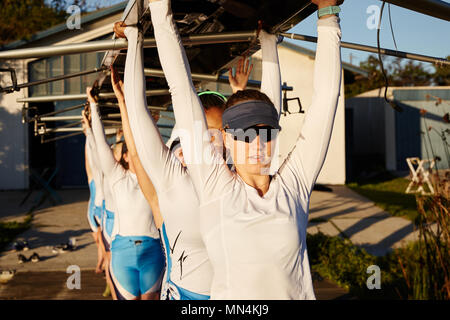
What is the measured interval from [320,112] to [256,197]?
0.43m

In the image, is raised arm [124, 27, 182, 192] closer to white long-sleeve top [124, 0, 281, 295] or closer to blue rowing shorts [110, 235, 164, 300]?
white long-sleeve top [124, 0, 281, 295]

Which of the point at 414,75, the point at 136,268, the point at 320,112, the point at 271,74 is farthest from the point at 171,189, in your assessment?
the point at 414,75

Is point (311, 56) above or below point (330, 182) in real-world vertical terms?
above

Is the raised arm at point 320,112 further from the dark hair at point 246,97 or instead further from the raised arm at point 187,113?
the raised arm at point 187,113

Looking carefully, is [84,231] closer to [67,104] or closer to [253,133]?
[67,104]

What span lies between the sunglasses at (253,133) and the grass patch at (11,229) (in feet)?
26.4

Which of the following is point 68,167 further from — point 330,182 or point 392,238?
point 392,238

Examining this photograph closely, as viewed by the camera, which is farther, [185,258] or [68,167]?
[68,167]

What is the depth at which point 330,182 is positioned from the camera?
18656 millimetres

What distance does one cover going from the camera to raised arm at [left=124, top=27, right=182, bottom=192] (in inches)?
77.2

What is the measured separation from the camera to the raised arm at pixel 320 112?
189cm

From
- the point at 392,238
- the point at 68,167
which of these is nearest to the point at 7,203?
the point at 68,167

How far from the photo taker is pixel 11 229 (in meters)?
10.4

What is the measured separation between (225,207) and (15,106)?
16900 mm
